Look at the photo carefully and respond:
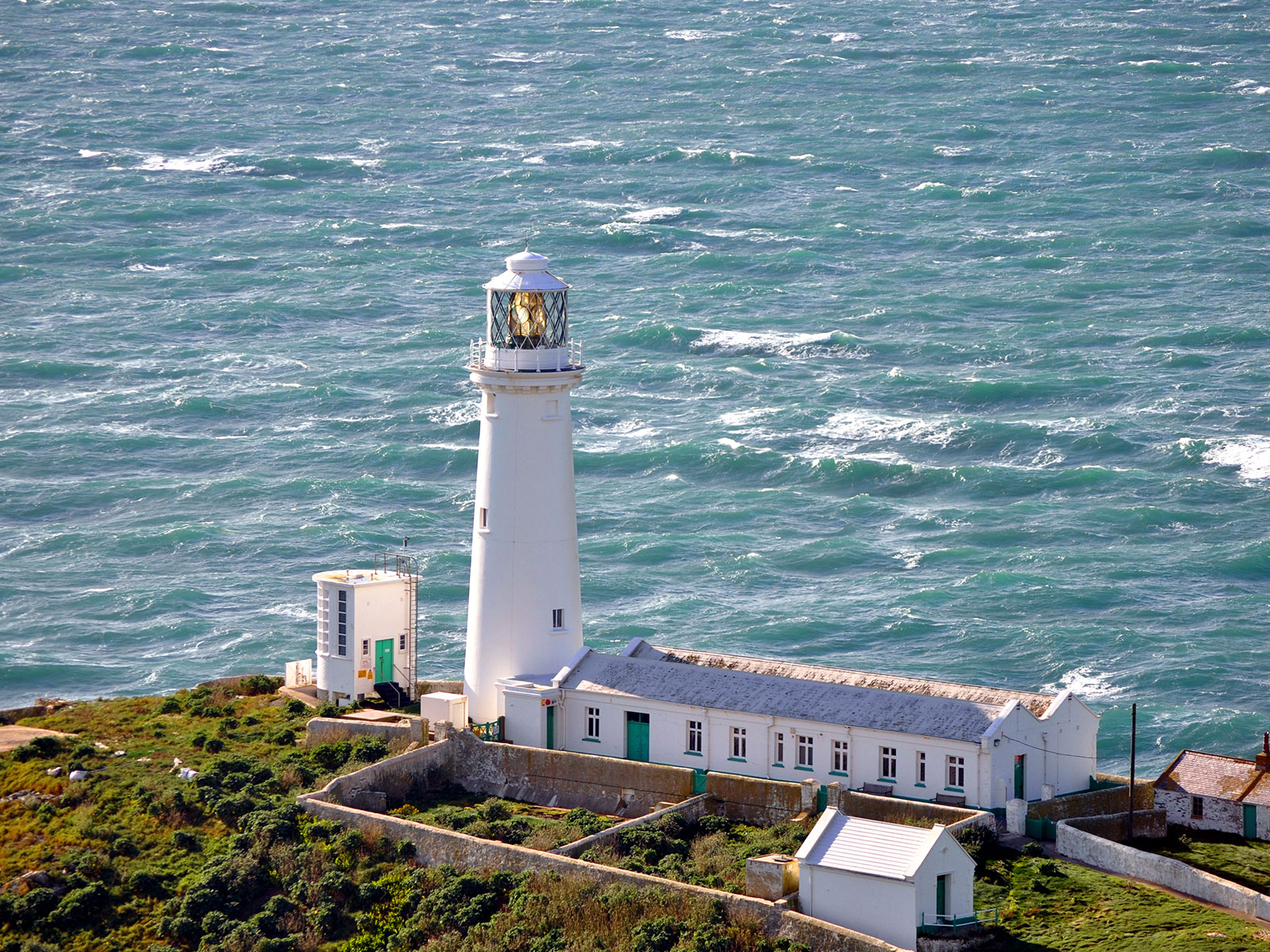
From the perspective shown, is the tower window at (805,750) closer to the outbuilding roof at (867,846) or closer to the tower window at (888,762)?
the tower window at (888,762)

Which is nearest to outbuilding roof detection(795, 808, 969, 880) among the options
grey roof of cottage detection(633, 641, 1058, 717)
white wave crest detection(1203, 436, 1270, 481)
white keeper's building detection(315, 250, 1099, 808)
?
white keeper's building detection(315, 250, 1099, 808)

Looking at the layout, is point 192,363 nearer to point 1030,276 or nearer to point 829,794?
point 1030,276

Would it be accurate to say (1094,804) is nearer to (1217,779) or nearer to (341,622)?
(1217,779)

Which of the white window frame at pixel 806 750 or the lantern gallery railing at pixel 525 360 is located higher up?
the lantern gallery railing at pixel 525 360

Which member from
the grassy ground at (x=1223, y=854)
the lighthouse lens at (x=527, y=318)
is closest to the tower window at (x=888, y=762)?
the grassy ground at (x=1223, y=854)

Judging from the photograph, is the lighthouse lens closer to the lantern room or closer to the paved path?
the lantern room

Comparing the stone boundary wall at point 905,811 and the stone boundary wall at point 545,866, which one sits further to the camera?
the stone boundary wall at point 905,811
